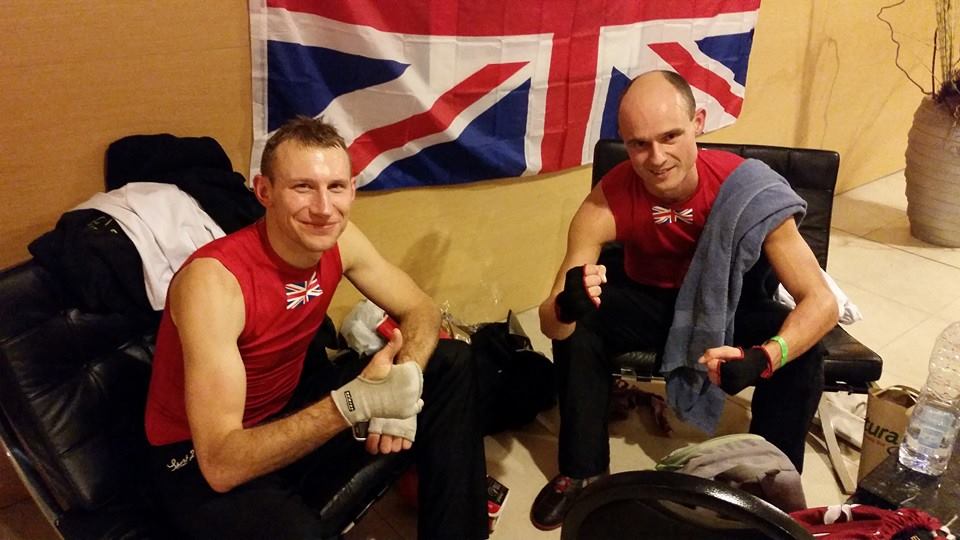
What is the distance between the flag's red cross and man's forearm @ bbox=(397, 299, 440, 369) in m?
0.60

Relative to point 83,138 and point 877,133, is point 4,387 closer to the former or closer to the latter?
point 83,138

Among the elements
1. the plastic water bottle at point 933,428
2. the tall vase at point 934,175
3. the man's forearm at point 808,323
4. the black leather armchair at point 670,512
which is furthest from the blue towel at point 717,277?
the tall vase at point 934,175

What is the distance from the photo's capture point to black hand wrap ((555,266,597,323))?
168 cm

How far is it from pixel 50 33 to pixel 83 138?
0.24 metres

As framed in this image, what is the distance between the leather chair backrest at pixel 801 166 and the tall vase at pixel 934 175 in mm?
1331

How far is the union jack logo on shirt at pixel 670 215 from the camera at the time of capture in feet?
6.32

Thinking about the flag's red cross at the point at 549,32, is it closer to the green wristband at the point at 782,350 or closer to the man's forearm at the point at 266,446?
the man's forearm at the point at 266,446

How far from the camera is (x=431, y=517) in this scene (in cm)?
163

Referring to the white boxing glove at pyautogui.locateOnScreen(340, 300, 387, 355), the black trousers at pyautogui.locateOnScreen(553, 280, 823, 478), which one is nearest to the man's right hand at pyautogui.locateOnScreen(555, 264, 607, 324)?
the black trousers at pyautogui.locateOnScreen(553, 280, 823, 478)

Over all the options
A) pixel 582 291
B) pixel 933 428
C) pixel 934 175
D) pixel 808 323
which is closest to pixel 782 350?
pixel 808 323

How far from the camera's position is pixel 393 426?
4.80 ft

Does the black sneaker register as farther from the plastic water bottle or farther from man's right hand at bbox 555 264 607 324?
the plastic water bottle

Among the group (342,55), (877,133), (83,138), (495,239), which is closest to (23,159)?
(83,138)

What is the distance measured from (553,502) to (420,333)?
63 cm
